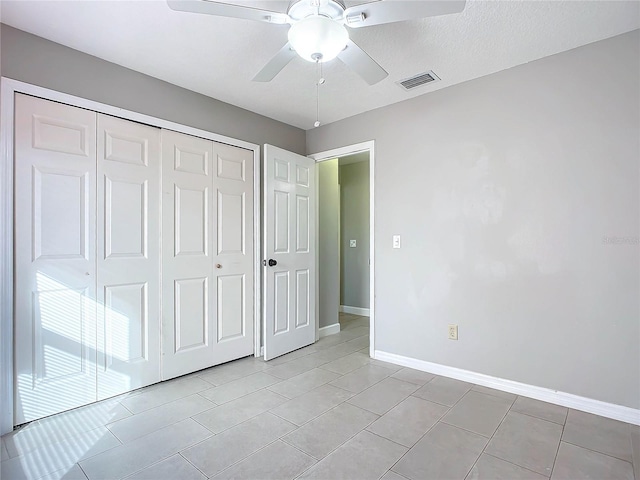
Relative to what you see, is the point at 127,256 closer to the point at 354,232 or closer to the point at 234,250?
the point at 234,250

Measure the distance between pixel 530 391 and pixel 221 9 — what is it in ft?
9.95

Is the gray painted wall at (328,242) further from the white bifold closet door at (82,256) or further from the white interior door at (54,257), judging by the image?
the white interior door at (54,257)

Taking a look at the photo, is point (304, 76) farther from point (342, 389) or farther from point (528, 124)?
point (342, 389)

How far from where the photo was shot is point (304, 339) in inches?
141

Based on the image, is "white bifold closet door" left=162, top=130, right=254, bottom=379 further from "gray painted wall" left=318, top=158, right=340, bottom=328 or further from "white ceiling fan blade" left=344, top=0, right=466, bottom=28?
"white ceiling fan blade" left=344, top=0, right=466, bottom=28

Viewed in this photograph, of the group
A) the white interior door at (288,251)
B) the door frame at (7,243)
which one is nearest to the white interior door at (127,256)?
the door frame at (7,243)

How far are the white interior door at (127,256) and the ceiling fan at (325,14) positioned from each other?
1.35m

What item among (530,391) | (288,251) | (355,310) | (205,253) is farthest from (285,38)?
(355,310)

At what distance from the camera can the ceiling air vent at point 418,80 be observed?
2.59 metres

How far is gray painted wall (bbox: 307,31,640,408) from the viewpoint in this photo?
6.94ft

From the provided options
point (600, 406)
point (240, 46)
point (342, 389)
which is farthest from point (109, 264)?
point (600, 406)

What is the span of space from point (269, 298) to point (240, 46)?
2.10m

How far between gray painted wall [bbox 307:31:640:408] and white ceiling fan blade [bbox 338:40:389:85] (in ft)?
3.94

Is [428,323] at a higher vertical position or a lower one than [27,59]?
lower
